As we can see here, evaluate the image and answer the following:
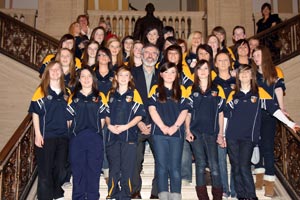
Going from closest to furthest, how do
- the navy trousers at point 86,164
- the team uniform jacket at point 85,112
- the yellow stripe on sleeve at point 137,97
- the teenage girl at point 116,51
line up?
the navy trousers at point 86,164, the team uniform jacket at point 85,112, the yellow stripe on sleeve at point 137,97, the teenage girl at point 116,51

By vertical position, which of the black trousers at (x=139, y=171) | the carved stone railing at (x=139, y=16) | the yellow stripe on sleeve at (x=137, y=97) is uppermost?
the carved stone railing at (x=139, y=16)

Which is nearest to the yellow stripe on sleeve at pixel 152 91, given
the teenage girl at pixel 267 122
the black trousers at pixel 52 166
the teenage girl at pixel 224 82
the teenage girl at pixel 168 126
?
the teenage girl at pixel 168 126

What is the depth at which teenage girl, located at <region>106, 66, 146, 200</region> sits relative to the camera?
17.5 feet

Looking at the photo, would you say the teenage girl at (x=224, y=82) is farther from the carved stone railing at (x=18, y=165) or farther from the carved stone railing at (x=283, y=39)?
the carved stone railing at (x=283, y=39)

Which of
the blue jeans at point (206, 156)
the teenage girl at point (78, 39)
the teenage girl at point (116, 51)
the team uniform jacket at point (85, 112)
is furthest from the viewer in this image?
the teenage girl at point (78, 39)

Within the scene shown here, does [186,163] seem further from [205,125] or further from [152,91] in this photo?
[152,91]

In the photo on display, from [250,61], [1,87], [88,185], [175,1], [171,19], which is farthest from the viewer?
[175,1]

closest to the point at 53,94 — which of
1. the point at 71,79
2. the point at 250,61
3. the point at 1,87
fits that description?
the point at 71,79

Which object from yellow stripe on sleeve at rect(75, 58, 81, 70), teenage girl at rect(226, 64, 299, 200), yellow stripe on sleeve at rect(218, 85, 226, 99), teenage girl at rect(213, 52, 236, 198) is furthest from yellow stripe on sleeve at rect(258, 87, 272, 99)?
yellow stripe on sleeve at rect(75, 58, 81, 70)

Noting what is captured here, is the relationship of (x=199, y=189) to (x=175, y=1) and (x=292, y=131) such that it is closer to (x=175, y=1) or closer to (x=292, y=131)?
(x=292, y=131)

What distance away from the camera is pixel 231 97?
230 inches

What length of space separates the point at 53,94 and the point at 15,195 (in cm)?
126

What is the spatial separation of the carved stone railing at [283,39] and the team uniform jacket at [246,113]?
143 inches

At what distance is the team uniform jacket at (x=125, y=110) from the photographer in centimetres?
552
